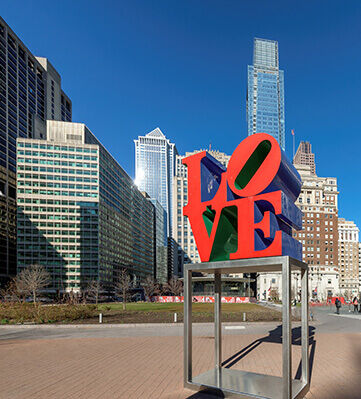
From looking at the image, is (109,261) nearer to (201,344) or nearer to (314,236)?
(314,236)

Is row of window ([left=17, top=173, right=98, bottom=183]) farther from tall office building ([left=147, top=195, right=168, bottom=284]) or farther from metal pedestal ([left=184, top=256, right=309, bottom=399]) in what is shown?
metal pedestal ([left=184, top=256, right=309, bottom=399])

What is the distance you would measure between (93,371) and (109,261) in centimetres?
10421

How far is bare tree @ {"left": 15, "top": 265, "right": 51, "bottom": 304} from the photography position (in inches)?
2702

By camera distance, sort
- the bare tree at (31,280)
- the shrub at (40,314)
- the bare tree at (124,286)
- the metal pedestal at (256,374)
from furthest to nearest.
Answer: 1. the bare tree at (31,280)
2. the bare tree at (124,286)
3. the shrub at (40,314)
4. the metal pedestal at (256,374)

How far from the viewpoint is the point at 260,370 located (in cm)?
1137

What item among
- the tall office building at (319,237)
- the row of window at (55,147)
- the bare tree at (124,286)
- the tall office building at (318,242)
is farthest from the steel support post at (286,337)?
the tall office building at (319,237)

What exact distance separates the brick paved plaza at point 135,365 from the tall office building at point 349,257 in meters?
184

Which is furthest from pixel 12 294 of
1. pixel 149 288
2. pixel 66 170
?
pixel 66 170

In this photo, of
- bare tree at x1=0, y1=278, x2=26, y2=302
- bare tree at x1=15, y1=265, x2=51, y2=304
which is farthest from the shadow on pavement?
bare tree at x1=15, y1=265, x2=51, y2=304

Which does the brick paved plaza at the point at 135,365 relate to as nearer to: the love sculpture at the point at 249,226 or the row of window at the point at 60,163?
the love sculpture at the point at 249,226

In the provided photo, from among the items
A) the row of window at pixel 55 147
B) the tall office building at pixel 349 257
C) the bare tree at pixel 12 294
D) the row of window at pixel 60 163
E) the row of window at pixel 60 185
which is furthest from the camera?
the tall office building at pixel 349 257

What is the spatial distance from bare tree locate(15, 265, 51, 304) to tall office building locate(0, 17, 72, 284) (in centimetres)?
2756

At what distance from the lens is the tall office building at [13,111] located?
4658 inches

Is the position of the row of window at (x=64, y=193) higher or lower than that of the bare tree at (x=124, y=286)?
higher
